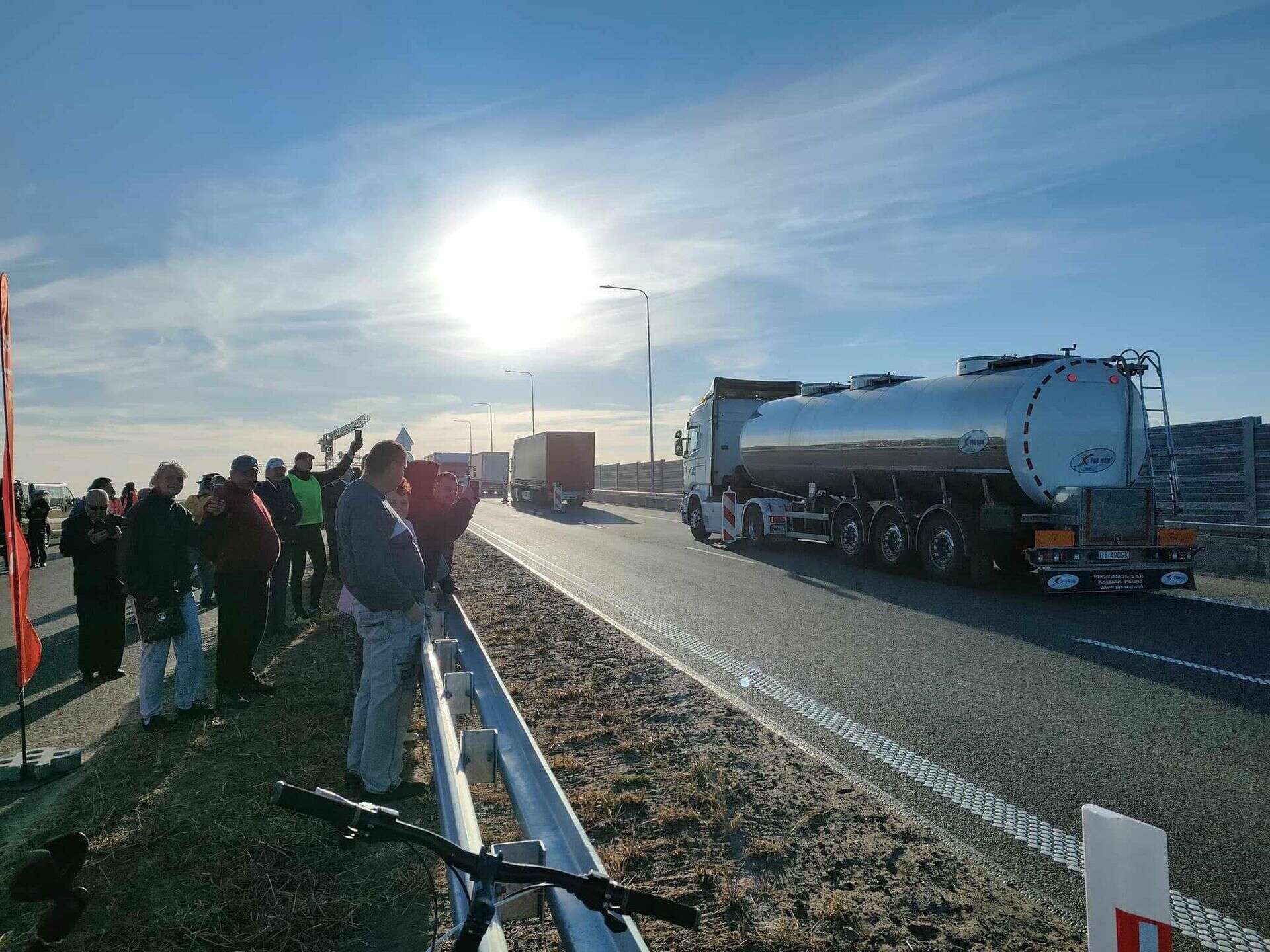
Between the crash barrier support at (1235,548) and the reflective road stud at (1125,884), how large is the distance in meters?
13.8

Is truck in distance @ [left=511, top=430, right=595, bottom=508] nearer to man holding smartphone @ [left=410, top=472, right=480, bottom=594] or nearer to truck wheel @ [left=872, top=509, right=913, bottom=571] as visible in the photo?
truck wheel @ [left=872, top=509, right=913, bottom=571]

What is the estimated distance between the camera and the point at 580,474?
4178 centimetres

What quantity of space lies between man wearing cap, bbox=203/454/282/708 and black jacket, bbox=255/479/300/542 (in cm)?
227

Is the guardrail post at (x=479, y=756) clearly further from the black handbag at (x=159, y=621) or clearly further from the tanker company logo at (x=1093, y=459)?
the tanker company logo at (x=1093, y=459)

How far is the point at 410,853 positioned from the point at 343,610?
1.89 meters

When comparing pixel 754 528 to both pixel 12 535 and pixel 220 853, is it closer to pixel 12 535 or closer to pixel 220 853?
pixel 12 535

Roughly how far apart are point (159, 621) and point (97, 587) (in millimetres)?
2408

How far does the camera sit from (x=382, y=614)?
4953 millimetres

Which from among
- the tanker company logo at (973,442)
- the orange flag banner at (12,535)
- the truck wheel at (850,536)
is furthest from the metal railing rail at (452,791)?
the truck wheel at (850,536)

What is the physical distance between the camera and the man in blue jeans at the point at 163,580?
641 centimetres

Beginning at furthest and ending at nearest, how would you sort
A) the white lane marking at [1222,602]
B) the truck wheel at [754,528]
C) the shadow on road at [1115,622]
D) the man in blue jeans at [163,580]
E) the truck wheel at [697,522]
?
the truck wheel at [697,522] → the truck wheel at [754,528] → the white lane marking at [1222,602] → the shadow on road at [1115,622] → the man in blue jeans at [163,580]

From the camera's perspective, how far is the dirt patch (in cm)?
322

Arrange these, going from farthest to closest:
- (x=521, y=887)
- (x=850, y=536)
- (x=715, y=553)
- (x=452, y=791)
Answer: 1. (x=715, y=553)
2. (x=850, y=536)
3. (x=452, y=791)
4. (x=521, y=887)

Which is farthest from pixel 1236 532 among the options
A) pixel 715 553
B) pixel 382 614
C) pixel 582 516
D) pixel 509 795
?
pixel 582 516
